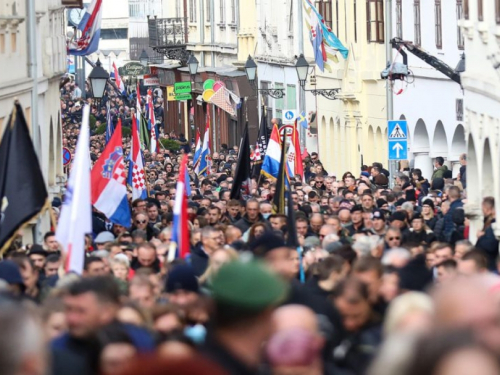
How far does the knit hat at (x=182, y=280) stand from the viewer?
10.3 m

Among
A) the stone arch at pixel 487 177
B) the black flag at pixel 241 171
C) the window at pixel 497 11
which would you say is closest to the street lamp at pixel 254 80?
the black flag at pixel 241 171

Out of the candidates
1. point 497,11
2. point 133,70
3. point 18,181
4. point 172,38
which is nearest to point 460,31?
point 497,11

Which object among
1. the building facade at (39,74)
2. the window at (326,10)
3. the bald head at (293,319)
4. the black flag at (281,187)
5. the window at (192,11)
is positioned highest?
the window at (192,11)

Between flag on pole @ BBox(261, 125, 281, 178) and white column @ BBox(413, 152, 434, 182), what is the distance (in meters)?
9.33

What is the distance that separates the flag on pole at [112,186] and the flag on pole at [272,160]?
16.3 feet

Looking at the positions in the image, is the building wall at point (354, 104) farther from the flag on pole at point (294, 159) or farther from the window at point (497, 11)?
the window at point (497, 11)

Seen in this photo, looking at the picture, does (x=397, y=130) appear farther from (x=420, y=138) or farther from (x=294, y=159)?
(x=420, y=138)

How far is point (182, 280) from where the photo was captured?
1034 cm

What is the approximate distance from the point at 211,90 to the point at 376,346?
4319 centimetres

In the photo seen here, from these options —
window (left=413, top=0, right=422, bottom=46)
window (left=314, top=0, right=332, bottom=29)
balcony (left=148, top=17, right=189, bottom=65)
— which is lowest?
window (left=413, top=0, right=422, bottom=46)

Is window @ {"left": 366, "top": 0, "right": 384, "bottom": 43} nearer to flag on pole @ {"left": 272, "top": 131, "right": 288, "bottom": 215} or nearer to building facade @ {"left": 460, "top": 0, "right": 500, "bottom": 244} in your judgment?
building facade @ {"left": 460, "top": 0, "right": 500, "bottom": 244}

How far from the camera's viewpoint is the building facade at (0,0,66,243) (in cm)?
2689

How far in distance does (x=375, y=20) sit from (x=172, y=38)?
31.5 metres

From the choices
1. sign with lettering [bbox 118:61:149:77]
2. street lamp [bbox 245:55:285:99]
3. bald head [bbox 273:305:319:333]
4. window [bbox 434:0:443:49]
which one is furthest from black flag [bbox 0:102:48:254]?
sign with lettering [bbox 118:61:149:77]
